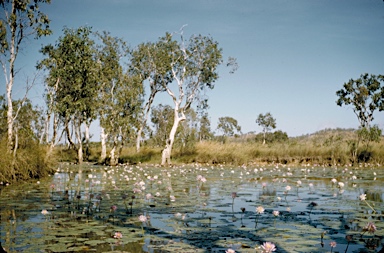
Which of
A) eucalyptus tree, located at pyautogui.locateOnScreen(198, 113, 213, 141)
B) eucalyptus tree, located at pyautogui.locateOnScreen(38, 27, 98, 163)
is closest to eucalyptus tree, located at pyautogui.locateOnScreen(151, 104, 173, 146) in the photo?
eucalyptus tree, located at pyautogui.locateOnScreen(198, 113, 213, 141)

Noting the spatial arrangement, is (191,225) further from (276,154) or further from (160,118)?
(160,118)

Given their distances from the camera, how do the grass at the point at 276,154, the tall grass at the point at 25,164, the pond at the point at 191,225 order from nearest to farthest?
the pond at the point at 191,225
the tall grass at the point at 25,164
the grass at the point at 276,154

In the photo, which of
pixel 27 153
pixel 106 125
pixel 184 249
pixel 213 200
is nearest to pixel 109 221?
pixel 184 249

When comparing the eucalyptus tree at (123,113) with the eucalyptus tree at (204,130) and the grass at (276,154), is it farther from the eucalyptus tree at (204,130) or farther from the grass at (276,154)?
the eucalyptus tree at (204,130)

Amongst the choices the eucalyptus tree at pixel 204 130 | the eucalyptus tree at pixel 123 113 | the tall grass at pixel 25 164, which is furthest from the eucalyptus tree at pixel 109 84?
the eucalyptus tree at pixel 204 130

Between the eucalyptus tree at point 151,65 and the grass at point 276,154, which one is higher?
the eucalyptus tree at point 151,65

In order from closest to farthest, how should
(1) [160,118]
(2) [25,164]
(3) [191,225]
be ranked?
(3) [191,225], (2) [25,164], (1) [160,118]

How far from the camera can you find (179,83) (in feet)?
84.6

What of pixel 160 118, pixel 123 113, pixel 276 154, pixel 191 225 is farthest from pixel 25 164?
pixel 160 118

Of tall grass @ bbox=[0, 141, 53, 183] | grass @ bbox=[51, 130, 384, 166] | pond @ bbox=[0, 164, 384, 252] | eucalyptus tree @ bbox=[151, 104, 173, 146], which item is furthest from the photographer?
eucalyptus tree @ bbox=[151, 104, 173, 146]

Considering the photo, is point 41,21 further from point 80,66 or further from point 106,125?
point 106,125

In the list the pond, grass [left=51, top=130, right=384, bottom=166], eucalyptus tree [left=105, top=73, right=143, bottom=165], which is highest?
eucalyptus tree [left=105, top=73, right=143, bottom=165]

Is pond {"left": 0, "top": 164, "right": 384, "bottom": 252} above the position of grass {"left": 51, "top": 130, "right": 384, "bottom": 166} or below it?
below

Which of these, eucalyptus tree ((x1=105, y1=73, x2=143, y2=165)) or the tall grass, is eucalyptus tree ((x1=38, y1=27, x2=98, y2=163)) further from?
the tall grass
